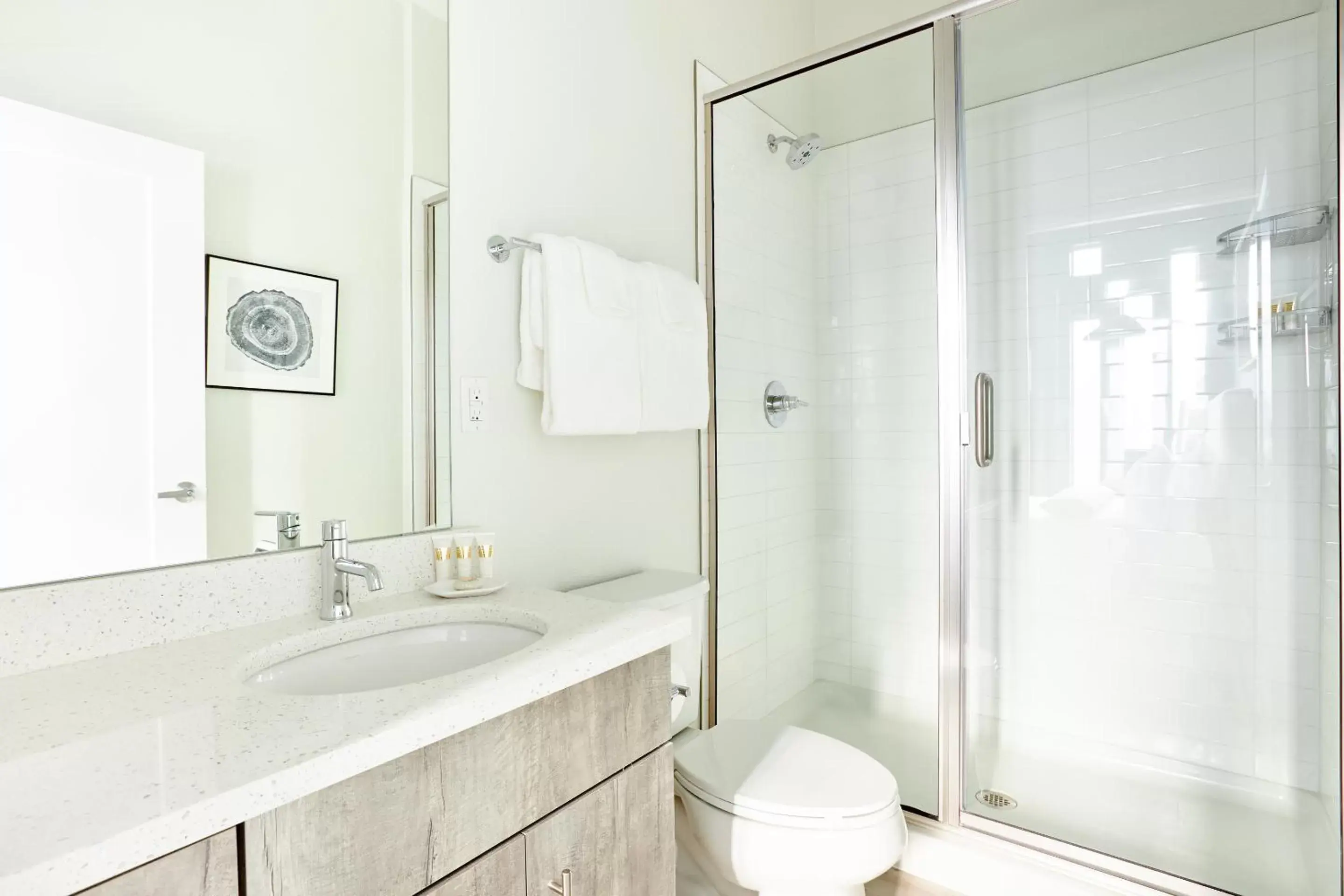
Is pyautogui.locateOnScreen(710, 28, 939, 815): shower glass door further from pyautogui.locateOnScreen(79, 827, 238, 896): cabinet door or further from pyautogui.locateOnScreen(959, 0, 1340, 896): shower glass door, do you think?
pyautogui.locateOnScreen(79, 827, 238, 896): cabinet door

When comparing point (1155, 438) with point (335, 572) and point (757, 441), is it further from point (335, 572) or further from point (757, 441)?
point (335, 572)

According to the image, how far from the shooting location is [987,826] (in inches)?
66.4

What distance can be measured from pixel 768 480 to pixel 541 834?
1.41 m

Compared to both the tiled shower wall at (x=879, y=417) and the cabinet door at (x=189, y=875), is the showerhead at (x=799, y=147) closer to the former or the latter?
the tiled shower wall at (x=879, y=417)

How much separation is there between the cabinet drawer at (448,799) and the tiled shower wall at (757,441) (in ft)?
3.80

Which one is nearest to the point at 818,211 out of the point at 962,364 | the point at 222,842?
the point at 962,364

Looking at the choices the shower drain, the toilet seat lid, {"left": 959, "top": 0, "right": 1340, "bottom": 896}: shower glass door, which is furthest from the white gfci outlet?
the shower drain

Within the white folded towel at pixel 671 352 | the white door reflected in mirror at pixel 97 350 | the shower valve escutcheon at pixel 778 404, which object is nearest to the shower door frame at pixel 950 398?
the shower valve escutcheon at pixel 778 404

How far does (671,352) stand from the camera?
1755 mm

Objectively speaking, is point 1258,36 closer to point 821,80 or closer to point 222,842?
point 821,80

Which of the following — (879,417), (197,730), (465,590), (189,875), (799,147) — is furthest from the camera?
(799,147)

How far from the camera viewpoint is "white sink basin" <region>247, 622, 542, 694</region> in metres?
0.95

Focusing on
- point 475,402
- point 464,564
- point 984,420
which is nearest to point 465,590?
point 464,564

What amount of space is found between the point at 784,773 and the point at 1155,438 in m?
1.23
